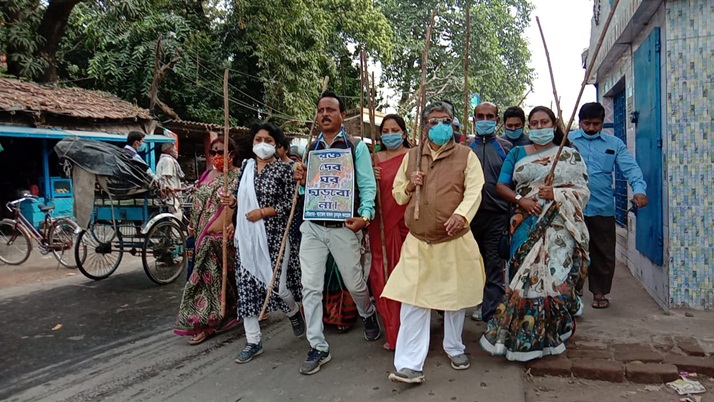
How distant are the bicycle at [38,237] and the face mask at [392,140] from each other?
5.12m

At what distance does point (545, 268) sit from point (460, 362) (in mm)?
813

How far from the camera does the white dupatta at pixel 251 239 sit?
405cm

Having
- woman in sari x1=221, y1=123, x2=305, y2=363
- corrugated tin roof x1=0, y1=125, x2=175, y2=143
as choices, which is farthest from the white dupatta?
corrugated tin roof x1=0, y1=125, x2=175, y2=143

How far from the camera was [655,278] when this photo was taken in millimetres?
4883

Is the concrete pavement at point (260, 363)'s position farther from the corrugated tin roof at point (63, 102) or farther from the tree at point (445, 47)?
the tree at point (445, 47)

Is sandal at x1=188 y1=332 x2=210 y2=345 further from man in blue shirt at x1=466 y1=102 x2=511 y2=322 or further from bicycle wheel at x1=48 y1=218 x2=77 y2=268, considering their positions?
bicycle wheel at x1=48 y1=218 x2=77 y2=268

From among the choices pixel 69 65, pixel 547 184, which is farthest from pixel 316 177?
pixel 69 65

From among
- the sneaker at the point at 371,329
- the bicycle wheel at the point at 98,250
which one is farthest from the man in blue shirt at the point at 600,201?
the bicycle wheel at the point at 98,250

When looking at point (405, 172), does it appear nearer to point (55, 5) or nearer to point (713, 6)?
point (713, 6)

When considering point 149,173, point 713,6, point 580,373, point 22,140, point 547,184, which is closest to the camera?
point 580,373

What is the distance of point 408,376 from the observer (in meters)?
3.30

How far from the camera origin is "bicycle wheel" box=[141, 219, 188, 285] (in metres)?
6.49

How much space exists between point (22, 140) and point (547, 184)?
1246 cm

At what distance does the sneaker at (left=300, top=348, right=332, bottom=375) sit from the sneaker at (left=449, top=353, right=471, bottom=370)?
85cm
